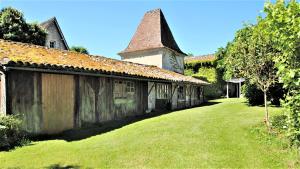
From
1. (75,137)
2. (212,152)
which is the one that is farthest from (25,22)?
(212,152)

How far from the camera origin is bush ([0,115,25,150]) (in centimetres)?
922

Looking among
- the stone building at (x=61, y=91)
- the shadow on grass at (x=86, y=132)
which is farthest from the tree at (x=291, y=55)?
the stone building at (x=61, y=91)

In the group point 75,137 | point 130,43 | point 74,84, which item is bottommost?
point 75,137

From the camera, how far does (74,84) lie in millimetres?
13016

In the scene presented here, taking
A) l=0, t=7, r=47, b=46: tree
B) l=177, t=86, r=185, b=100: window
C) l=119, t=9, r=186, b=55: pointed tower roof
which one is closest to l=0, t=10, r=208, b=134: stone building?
l=177, t=86, r=185, b=100: window

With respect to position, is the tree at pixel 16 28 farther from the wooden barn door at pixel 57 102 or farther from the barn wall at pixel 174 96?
the wooden barn door at pixel 57 102

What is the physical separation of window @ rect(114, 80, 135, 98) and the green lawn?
4.49 metres

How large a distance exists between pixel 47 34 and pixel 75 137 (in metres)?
22.4

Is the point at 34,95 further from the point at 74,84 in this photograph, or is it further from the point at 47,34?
the point at 47,34

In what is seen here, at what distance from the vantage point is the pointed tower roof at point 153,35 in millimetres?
32094

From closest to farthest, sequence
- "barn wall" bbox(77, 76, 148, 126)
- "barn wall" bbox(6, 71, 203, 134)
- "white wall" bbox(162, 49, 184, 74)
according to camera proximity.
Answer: "barn wall" bbox(6, 71, 203, 134) → "barn wall" bbox(77, 76, 148, 126) → "white wall" bbox(162, 49, 184, 74)

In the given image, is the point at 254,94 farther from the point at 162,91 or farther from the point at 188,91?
the point at 162,91

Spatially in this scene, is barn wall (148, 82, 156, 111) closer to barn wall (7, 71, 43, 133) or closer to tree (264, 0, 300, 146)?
barn wall (7, 71, 43, 133)

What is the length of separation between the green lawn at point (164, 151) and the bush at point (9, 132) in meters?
0.60
